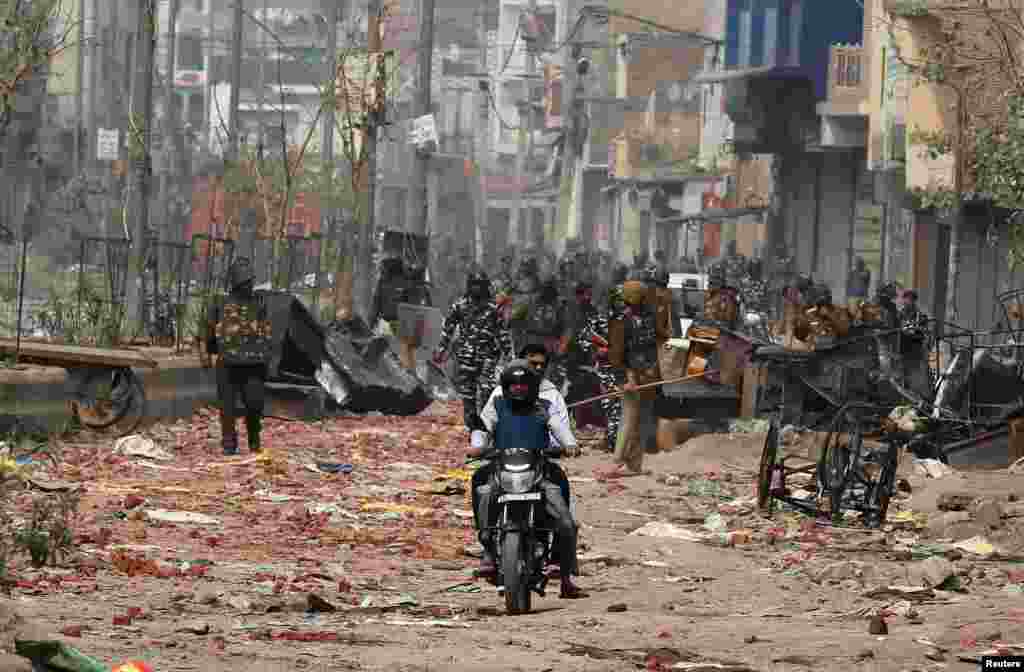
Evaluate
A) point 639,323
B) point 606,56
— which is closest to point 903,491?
point 639,323

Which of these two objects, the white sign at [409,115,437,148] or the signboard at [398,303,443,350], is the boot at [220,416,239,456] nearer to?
the signboard at [398,303,443,350]

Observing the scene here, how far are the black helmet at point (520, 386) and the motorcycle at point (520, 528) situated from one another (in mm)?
286

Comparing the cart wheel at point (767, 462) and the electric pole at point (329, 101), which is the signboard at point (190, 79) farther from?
the cart wheel at point (767, 462)

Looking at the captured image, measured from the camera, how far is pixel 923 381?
62.5ft

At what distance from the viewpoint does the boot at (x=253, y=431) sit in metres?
20.0

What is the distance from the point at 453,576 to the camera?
13328 mm

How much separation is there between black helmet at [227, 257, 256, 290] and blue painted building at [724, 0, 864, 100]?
37.0m

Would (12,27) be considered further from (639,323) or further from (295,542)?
(295,542)

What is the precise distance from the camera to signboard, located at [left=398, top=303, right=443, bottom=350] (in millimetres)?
30562

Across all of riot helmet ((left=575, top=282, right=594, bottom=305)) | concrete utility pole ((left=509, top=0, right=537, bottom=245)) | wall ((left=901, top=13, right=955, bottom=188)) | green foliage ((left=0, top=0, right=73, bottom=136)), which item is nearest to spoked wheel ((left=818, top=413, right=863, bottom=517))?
green foliage ((left=0, top=0, right=73, bottom=136))

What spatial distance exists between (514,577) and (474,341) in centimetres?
1048

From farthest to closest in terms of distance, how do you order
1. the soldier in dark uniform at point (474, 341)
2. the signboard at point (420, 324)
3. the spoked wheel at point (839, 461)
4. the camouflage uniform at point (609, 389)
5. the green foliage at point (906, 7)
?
the green foliage at point (906, 7)
the signboard at point (420, 324)
the camouflage uniform at point (609, 389)
the soldier in dark uniform at point (474, 341)
the spoked wheel at point (839, 461)

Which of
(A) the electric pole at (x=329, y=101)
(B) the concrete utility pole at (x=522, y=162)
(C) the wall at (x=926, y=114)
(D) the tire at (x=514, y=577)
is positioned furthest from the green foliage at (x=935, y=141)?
(B) the concrete utility pole at (x=522, y=162)

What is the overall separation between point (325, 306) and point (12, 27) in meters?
14.6
